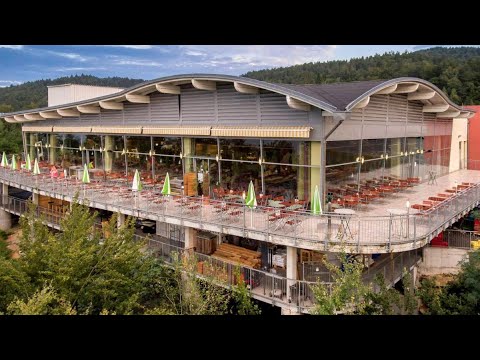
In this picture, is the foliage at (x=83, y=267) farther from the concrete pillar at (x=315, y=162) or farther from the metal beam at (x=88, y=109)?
the metal beam at (x=88, y=109)

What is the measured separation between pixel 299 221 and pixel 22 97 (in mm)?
103710

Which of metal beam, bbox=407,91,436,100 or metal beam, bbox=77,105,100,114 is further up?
metal beam, bbox=407,91,436,100

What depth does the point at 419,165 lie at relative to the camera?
25.6m

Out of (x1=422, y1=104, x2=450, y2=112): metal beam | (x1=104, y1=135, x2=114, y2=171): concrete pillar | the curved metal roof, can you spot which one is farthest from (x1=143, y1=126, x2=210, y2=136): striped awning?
(x1=422, y1=104, x2=450, y2=112): metal beam

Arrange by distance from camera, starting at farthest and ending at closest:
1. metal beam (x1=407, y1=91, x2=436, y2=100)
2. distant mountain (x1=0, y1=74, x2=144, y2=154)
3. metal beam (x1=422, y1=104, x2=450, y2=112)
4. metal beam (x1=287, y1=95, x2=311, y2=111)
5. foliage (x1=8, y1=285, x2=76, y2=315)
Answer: distant mountain (x1=0, y1=74, x2=144, y2=154), metal beam (x1=422, y1=104, x2=450, y2=112), metal beam (x1=407, y1=91, x2=436, y2=100), metal beam (x1=287, y1=95, x2=311, y2=111), foliage (x1=8, y1=285, x2=76, y2=315)

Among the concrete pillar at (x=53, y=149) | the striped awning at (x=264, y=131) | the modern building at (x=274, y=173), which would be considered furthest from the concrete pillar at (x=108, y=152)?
the striped awning at (x=264, y=131)

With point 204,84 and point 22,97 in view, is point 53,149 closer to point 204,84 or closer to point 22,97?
point 204,84

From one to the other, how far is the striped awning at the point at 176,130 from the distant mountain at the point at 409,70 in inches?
2046

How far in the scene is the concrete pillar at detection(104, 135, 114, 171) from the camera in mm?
24812

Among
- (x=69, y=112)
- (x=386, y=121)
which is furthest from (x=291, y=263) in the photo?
(x=69, y=112)

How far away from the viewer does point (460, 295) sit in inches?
548

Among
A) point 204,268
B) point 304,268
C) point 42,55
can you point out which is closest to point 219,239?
point 204,268

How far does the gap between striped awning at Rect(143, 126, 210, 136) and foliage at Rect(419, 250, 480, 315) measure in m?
10.5

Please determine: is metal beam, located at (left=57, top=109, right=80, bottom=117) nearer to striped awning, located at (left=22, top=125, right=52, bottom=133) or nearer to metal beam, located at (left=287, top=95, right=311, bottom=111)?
striped awning, located at (left=22, top=125, right=52, bottom=133)
